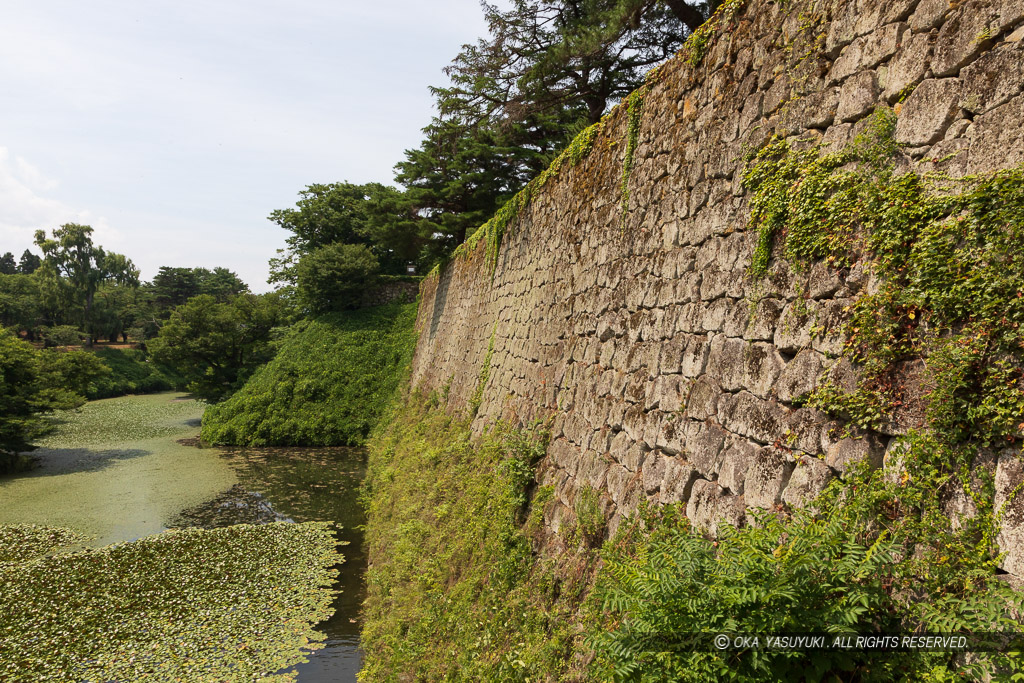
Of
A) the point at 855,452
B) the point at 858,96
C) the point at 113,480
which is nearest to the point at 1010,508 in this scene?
the point at 855,452

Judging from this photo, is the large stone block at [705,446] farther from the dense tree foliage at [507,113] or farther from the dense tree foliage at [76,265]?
the dense tree foliage at [76,265]

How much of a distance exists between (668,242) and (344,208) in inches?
1094

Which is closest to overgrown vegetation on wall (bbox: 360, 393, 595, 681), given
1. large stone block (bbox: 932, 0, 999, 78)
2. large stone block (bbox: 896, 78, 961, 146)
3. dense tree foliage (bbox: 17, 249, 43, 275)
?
large stone block (bbox: 896, 78, 961, 146)

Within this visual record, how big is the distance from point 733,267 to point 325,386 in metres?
20.9

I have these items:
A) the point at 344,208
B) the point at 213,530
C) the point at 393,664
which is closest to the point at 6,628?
the point at 213,530

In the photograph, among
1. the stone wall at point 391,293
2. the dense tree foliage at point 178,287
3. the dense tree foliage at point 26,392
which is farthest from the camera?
the dense tree foliage at point 178,287

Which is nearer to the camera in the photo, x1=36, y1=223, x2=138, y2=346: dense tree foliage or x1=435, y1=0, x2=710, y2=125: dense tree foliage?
x1=435, y1=0, x2=710, y2=125: dense tree foliage

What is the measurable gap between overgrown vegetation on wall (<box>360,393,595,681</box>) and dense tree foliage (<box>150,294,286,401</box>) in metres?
19.9

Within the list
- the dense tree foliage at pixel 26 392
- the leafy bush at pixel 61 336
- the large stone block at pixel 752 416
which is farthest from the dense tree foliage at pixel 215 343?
the large stone block at pixel 752 416

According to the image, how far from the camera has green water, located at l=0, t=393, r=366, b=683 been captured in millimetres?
9344

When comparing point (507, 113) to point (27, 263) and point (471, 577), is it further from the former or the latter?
point (27, 263)

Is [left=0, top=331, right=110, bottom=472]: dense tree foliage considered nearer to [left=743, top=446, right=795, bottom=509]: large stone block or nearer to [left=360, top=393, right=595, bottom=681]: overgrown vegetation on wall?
[left=360, top=393, right=595, bottom=681]: overgrown vegetation on wall

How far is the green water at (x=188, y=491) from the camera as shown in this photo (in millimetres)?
9344

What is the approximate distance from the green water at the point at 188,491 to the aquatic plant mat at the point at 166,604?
455 mm
